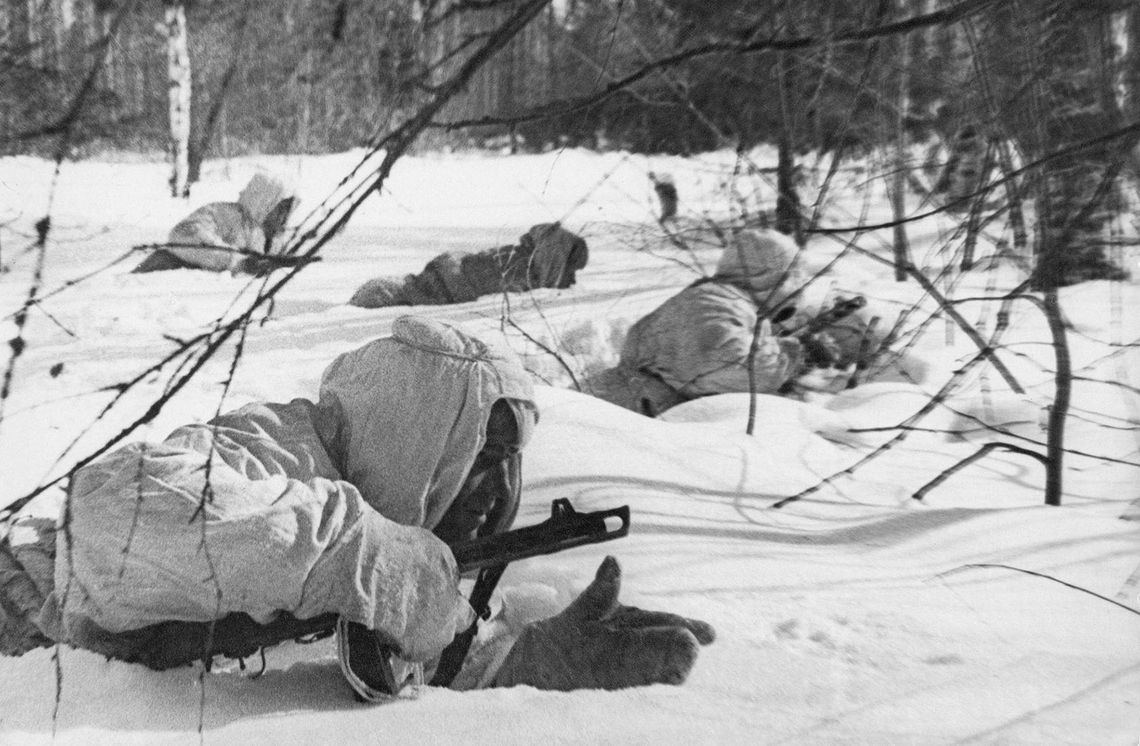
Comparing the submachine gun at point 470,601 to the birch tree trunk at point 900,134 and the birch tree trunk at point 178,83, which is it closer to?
the birch tree trunk at point 178,83

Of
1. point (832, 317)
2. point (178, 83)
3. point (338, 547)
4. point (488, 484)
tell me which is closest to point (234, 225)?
point (178, 83)

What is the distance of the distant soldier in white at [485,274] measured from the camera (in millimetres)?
3369

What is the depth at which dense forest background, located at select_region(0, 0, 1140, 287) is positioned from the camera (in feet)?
4.08

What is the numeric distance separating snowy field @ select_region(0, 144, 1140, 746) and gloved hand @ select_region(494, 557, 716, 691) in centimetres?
6

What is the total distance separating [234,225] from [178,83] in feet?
5.57

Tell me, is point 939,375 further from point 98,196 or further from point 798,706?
point 98,196

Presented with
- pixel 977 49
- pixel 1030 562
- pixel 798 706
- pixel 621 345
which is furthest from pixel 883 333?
pixel 798 706

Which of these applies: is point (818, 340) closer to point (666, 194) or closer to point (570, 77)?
point (666, 194)

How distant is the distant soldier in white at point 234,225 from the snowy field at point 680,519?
7 cm

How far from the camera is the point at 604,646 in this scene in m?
1.76

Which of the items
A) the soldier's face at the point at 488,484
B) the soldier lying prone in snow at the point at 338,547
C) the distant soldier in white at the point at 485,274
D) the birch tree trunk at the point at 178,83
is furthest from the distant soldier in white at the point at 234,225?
the soldier's face at the point at 488,484

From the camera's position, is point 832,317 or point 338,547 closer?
point 338,547

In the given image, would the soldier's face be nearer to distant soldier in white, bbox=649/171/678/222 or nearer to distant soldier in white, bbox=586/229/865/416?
distant soldier in white, bbox=586/229/865/416

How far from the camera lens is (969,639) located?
1818mm
